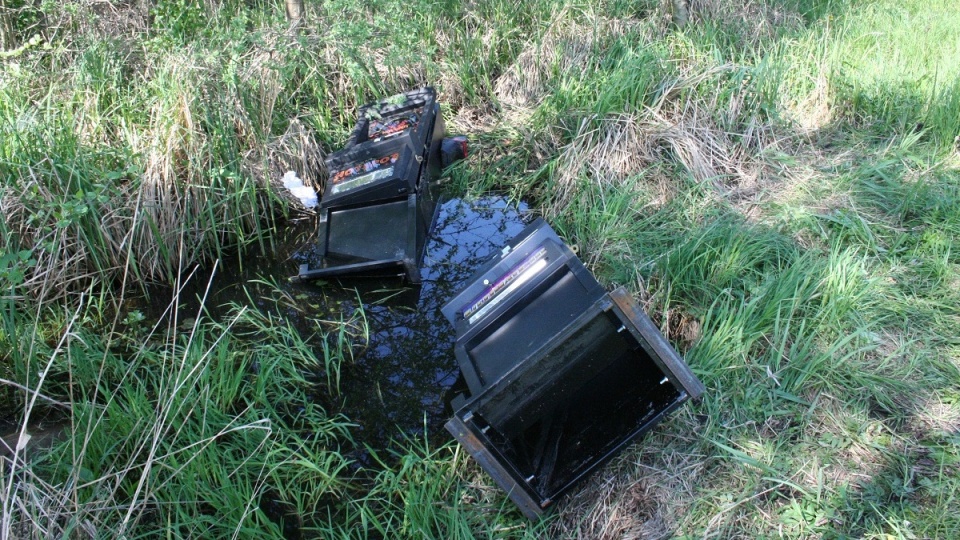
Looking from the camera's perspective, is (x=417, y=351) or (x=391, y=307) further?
(x=391, y=307)

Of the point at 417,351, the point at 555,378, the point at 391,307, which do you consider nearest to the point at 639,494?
the point at 555,378

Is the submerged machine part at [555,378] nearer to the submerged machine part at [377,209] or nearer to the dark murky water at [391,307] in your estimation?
the dark murky water at [391,307]

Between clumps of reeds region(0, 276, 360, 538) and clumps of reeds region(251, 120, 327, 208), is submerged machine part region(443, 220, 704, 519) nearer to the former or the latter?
clumps of reeds region(0, 276, 360, 538)

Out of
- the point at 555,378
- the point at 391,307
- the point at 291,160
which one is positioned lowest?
the point at 391,307

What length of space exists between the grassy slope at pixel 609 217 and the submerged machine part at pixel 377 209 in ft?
1.88

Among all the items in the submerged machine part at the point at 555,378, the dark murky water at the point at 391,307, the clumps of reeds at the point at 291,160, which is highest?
the submerged machine part at the point at 555,378

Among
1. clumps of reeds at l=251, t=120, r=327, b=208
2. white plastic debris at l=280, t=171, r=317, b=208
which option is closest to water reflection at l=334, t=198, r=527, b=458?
white plastic debris at l=280, t=171, r=317, b=208

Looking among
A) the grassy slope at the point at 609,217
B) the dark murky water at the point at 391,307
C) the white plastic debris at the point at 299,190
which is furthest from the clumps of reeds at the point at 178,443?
the white plastic debris at the point at 299,190

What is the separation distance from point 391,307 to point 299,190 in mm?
1318

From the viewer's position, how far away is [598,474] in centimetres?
266

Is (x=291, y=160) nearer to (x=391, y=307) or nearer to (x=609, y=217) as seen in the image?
(x=391, y=307)

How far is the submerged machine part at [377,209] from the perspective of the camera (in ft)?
12.9

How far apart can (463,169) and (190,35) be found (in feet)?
7.70

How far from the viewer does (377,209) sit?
161 inches
